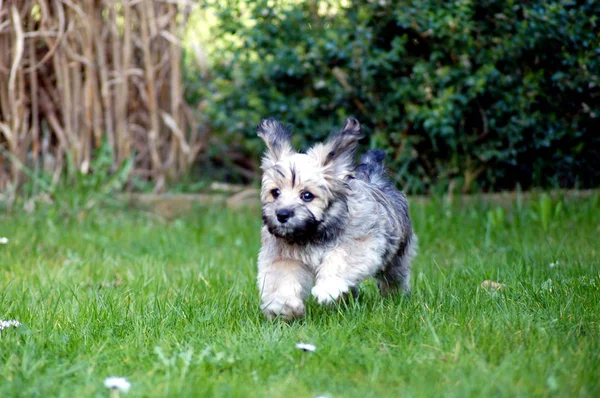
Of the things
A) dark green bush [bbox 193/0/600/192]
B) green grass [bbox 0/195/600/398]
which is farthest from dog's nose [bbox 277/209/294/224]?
dark green bush [bbox 193/0/600/192]

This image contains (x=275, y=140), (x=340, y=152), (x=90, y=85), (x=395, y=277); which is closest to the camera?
(x=340, y=152)

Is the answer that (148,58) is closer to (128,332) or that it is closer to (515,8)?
(515,8)

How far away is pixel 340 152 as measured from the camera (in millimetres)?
4141

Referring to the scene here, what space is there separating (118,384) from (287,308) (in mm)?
1177

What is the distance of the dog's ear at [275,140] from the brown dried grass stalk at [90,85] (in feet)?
11.5

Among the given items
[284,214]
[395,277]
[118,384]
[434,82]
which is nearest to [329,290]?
[284,214]

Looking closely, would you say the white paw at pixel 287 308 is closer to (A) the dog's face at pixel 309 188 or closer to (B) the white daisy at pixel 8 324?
(A) the dog's face at pixel 309 188

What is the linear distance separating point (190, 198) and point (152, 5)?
189 cm

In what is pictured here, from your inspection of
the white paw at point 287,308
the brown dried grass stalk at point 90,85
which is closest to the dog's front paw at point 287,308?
the white paw at point 287,308

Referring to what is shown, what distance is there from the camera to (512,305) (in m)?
3.88

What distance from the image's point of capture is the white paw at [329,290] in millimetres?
3873

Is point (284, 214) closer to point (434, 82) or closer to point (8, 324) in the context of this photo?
point (8, 324)

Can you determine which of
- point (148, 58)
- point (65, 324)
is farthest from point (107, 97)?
point (65, 324)

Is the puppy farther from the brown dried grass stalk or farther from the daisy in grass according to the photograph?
the brown dried grass stalk
